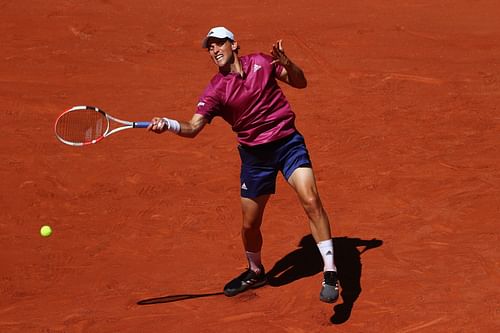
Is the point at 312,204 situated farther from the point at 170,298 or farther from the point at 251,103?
the point at 170,298

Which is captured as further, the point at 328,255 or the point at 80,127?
the point at 80,127

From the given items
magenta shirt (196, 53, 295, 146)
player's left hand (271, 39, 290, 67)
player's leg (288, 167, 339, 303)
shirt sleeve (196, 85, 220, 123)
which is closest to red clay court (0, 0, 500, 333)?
player's leg (288, 167, 339, 303)

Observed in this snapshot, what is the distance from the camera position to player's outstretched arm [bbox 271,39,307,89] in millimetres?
8672

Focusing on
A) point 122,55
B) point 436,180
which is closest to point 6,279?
point 436,180

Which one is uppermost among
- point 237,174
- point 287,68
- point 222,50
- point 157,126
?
point 222,50

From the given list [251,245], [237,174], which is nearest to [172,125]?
[251,245]

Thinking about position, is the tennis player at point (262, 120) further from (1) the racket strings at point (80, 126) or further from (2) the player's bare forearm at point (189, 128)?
(1) the racket strings at point (80, 126)

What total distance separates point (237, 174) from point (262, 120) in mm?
3221

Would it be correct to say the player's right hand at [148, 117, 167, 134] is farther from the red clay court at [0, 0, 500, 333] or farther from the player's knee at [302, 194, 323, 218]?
the red clay court at [0, 0, 500, 333]

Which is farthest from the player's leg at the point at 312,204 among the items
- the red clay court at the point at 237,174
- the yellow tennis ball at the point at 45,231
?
the yellow tennis ball at the point at 45,231

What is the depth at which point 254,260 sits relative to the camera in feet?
31.2

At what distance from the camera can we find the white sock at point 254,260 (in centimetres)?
949

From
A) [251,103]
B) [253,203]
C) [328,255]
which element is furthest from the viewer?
[253,203]

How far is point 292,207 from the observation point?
11.2 meters
